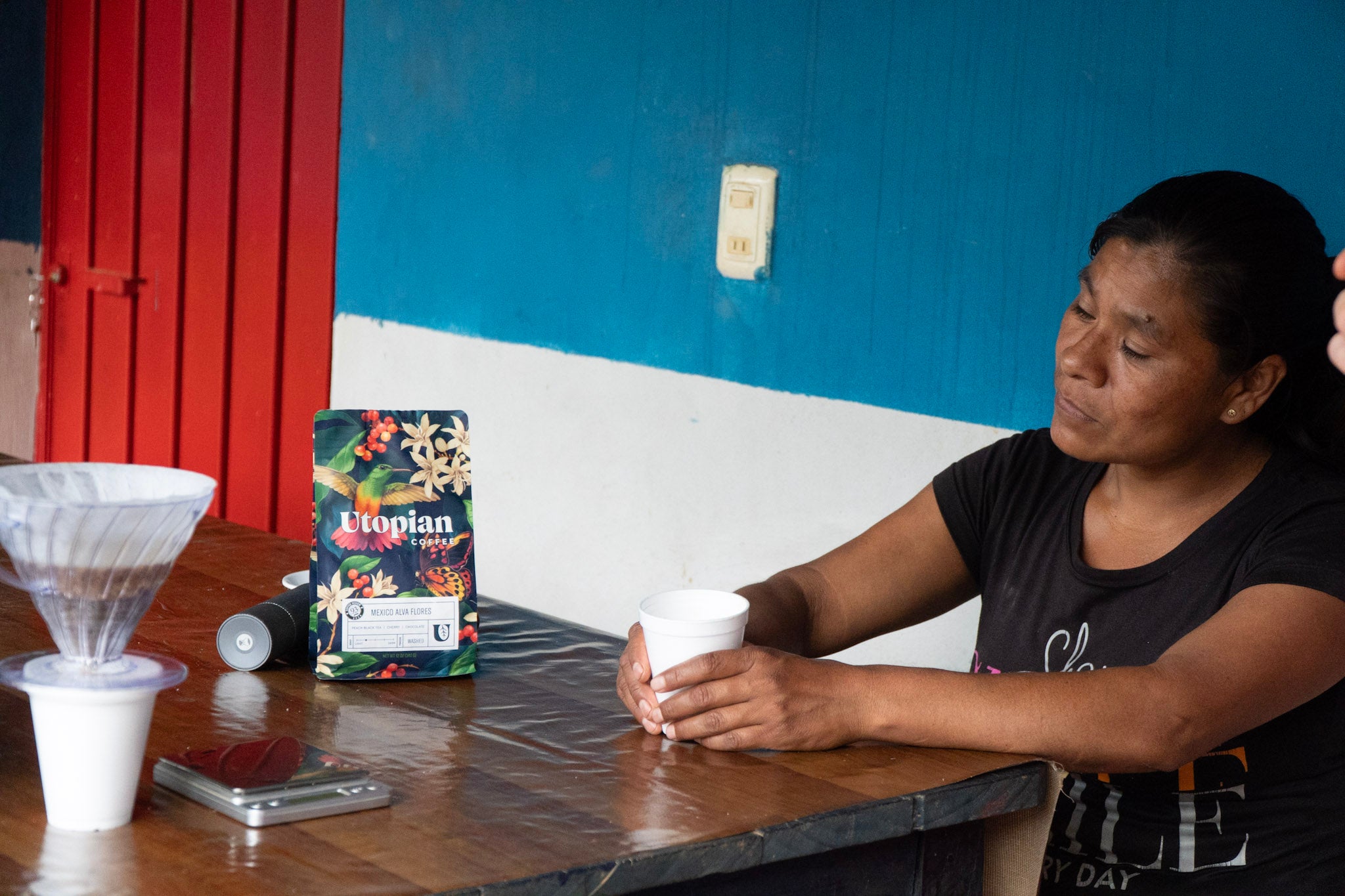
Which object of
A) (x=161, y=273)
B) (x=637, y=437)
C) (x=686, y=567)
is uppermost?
(x=161, y=273)

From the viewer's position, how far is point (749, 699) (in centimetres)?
127

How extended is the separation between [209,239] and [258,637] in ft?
9.08

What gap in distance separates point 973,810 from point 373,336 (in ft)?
8.17

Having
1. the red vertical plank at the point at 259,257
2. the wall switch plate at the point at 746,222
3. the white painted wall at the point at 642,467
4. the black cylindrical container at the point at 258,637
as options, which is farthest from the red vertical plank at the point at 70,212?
the black cylindrical container at the point at 258,637

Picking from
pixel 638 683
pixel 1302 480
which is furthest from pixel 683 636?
pixel 1302 480

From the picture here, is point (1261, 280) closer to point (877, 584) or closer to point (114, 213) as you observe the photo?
point (877, 584)

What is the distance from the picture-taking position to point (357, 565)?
138 cm

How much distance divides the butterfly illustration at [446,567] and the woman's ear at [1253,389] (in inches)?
34.3

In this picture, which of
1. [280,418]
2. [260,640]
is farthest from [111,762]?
[280,418]

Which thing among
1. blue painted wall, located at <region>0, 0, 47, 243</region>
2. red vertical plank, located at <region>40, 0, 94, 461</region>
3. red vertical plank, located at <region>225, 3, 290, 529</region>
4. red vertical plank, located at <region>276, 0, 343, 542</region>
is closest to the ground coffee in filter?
red vertical plank, located at <region>276, 0, 343, 542</region>

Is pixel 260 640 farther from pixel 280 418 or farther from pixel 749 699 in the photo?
pixel 280 418

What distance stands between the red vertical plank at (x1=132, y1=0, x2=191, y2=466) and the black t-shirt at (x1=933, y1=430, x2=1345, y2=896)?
3107 mm

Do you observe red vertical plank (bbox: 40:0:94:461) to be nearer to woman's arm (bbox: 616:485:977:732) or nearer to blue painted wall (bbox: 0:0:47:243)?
blue painted wall (bbox: 0:0:47:243)

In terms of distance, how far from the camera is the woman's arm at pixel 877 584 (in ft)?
5.70
